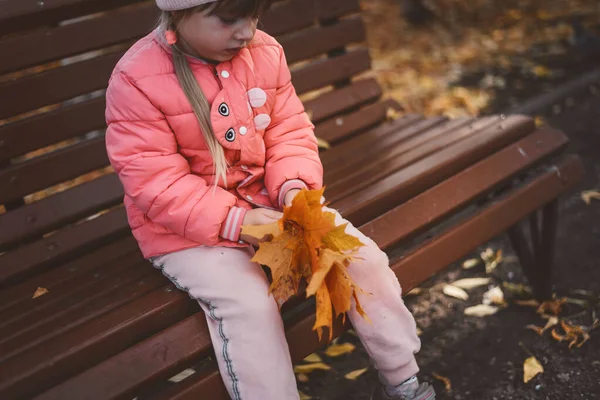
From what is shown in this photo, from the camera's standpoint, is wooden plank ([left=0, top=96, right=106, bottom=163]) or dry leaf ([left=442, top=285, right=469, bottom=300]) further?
dry leaf ([left=442, top=285, right=469, bottom=300])

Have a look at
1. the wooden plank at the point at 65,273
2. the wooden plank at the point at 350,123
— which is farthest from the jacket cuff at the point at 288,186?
the wooden plank at the point at 350,123

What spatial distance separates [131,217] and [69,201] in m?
0.53

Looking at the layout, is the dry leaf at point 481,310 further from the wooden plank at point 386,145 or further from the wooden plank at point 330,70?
the wooden plank at point 330,70

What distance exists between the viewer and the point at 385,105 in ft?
11.3

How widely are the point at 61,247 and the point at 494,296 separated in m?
1.85

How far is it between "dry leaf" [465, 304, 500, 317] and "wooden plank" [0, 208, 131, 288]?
58.9 inches

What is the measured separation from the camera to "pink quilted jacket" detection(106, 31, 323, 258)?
1989 millimetres

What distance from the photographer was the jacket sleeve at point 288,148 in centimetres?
220

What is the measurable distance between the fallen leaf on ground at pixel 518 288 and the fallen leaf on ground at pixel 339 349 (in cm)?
79

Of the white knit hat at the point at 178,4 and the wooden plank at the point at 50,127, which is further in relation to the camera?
the wooden plank at the point at 50,127

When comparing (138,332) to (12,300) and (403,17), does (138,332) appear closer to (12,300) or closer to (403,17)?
(12,300)

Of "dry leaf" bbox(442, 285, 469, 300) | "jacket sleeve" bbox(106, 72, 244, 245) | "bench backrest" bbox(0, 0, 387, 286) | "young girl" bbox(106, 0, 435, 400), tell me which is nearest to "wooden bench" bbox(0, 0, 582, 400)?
"bench backrest" bbox(0, 0, 387, 286)

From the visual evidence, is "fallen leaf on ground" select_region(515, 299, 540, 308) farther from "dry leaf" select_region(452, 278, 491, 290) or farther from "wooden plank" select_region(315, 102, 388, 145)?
"wooden plank" select_region(315, 102, 388, 145)

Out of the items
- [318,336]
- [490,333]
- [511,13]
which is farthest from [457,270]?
[511,13]
